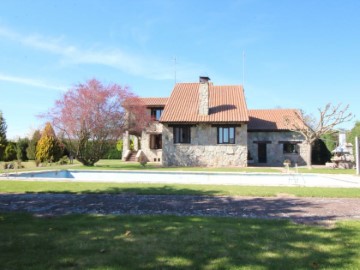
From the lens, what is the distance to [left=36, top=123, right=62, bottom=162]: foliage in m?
30.1

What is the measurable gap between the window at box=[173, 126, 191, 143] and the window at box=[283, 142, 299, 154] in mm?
10190

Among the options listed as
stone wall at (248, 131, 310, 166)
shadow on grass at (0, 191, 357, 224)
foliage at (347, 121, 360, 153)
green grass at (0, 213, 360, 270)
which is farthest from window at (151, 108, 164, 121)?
green grass at (0, 213, 360, 270)

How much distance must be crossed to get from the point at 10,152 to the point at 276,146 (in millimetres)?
27318

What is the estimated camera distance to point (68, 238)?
4973 mm

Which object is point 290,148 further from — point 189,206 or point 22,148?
point 22,148

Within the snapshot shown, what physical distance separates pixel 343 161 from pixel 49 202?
2426cm

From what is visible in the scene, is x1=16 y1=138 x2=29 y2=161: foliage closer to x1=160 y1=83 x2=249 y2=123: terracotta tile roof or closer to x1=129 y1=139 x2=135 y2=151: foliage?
x1=129 y1=139 x2=135 y2=151: foliage

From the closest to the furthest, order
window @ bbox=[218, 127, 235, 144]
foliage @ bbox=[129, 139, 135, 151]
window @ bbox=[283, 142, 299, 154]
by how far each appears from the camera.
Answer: window @ bbox=[218, 127, 235, 144], window @ bbox=[283, 142, 299, 154], foliage @ bbox=[129, 139, 135, 151]

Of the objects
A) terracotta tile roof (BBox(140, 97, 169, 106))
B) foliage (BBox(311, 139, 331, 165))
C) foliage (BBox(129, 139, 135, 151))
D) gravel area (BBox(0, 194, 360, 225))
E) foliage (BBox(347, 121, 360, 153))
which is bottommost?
gravel area (BBox(0, 194, 360, 225))

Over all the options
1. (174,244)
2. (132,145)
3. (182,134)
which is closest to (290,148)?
(182,134)

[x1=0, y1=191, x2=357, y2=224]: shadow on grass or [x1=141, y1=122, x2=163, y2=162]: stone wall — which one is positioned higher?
[x1=141, y1=122, x2=163, y2=162]: stone wall

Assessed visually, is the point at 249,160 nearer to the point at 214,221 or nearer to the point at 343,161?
the point at 343,161

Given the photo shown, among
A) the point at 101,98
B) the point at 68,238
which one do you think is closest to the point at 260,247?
the point at 68,238

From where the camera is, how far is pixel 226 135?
92.4 ft
